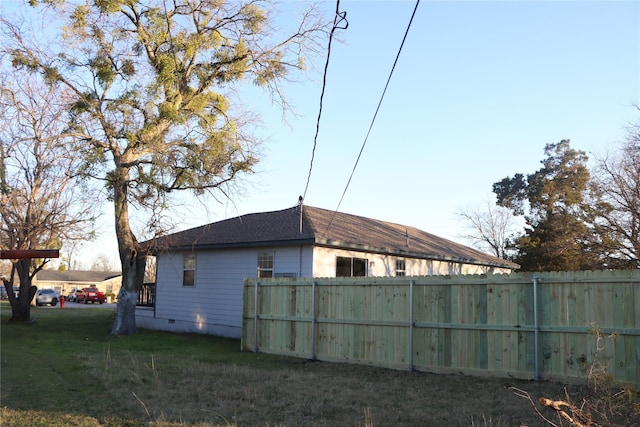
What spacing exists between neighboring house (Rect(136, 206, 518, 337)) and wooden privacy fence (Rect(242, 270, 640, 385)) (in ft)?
9.57

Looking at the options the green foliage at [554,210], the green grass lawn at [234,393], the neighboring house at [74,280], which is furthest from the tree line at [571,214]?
the neighboring house at [74,280]

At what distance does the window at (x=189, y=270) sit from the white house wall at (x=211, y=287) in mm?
162

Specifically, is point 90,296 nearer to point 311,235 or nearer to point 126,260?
point 126,260

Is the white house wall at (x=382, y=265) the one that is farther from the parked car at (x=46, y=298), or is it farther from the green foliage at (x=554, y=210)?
the parked car at (x=46, y=298)

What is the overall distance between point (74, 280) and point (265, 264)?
59938 mm

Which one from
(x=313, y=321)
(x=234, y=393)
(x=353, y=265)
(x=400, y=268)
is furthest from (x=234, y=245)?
(x=234, y=393)

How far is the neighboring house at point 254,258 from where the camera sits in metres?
17.0

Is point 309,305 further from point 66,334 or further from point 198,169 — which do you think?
point 66,334

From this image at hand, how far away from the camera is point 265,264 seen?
17.6m

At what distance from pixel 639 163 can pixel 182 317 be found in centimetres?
2139

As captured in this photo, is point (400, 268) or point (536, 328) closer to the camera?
Answer: point (536, 328)

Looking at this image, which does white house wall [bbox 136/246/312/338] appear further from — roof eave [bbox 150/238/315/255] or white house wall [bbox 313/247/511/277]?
white house wall [bbox 313/247/511/277]

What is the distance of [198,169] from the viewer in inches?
693

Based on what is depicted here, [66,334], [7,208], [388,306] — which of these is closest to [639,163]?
[388,306]
